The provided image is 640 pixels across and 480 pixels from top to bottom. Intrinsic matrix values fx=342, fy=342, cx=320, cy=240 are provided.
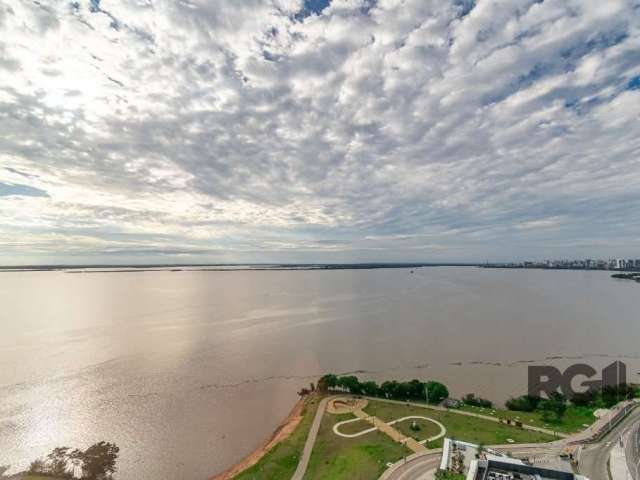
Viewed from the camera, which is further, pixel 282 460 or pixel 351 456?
pixel 282 460

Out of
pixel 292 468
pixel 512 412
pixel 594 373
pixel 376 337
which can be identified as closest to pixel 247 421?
pixel 292 468

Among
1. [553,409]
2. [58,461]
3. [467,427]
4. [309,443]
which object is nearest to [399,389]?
[467,427]

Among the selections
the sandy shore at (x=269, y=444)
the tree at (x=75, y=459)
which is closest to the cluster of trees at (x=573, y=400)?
the sandy shore at (x=269, y=444)

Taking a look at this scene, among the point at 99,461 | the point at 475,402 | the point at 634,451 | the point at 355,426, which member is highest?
the point at 634,451

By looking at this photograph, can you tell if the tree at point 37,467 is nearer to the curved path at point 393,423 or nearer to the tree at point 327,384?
the curved path at point 393,423

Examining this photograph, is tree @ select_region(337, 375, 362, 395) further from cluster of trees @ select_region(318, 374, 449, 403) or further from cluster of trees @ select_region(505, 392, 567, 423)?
cluster of trees @ select_region(505, 392, 567, 423)

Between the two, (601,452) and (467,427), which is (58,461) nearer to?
(467,427)

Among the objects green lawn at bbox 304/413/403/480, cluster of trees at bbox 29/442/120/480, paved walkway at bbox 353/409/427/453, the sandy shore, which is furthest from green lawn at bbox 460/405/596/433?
cluster of trees at bbox 29/442/120/480
